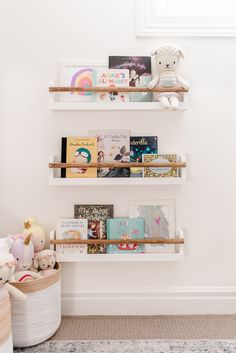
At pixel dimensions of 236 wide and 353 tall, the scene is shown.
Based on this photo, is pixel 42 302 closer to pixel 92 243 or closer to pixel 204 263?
pixel 92 243

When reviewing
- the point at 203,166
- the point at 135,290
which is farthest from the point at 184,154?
the point at 135,290

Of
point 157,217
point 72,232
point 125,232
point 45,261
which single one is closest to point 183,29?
point 157,217

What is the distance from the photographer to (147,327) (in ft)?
6.12

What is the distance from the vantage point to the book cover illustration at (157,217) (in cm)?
197

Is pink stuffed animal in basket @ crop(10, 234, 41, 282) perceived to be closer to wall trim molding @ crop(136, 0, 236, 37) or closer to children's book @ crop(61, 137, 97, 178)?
children's book @ crop(61, 137, 97, 178)

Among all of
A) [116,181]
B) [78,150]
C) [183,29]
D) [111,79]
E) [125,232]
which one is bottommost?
[125,232]

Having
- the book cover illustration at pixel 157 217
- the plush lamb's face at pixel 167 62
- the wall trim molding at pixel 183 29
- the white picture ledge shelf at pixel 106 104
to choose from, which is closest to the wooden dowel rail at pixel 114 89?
the white picture ledge shelf at pixel 106 104

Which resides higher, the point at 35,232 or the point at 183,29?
the point at 183,29

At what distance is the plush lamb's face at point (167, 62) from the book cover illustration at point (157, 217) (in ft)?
2.35

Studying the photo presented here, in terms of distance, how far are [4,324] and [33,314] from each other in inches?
10.4

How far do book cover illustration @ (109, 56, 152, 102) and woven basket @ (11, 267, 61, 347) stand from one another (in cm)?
104

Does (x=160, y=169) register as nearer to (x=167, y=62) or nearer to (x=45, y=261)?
(x=167, y=62)

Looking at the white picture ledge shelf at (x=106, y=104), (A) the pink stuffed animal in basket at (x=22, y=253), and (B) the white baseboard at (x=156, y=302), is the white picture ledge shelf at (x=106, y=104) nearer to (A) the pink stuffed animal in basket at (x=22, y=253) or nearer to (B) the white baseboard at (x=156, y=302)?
(A) the pink stuffed animal in basket at (x=22, y=253)

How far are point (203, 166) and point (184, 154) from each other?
127 millimetres
